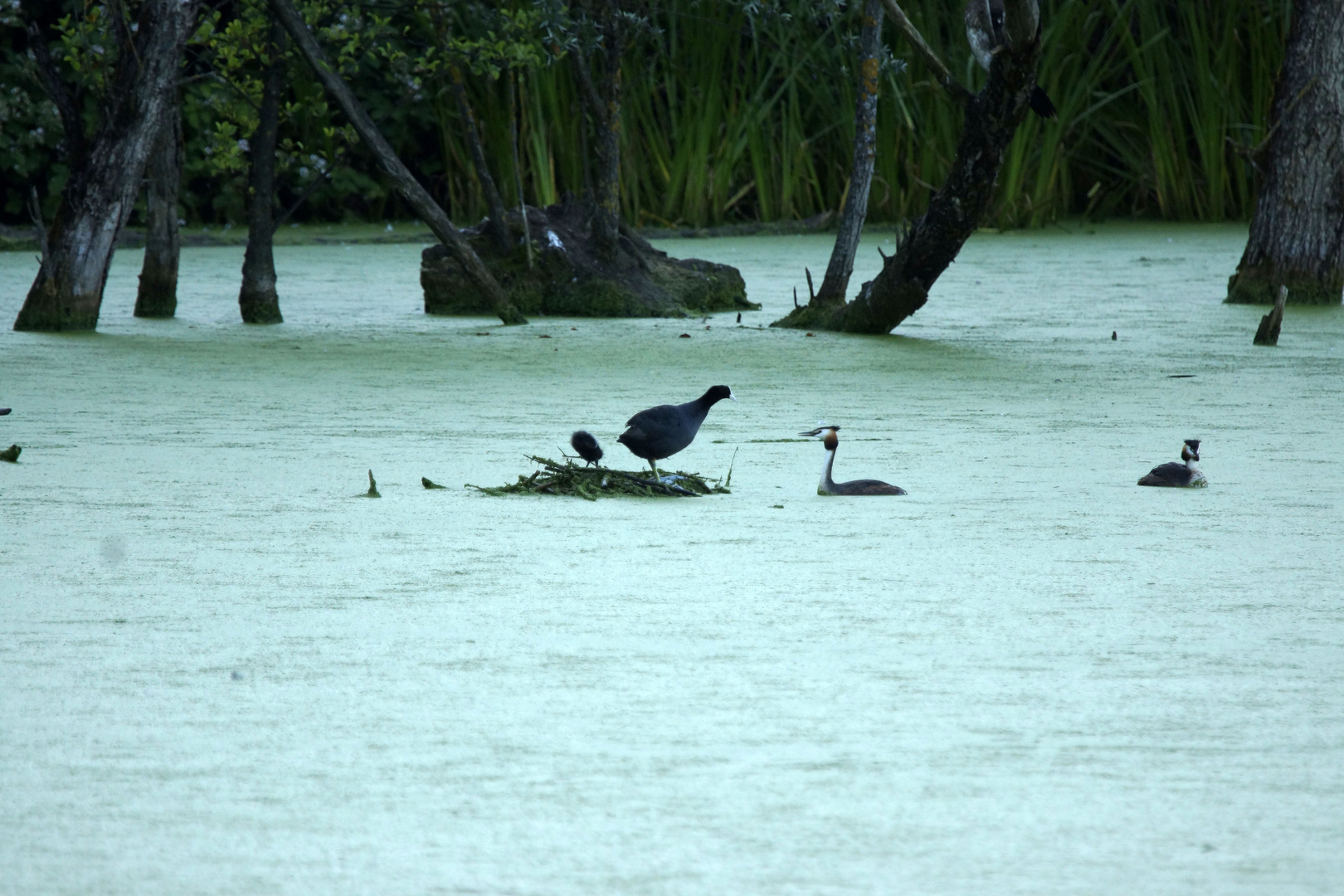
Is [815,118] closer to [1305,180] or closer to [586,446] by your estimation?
[1305,180]

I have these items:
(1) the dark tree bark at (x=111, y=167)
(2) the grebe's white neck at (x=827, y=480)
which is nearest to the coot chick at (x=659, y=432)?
(2) the grebe's white neck at (x=827, y=480)

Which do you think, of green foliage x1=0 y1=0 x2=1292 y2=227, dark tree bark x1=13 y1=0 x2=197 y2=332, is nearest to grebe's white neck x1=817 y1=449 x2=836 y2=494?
dark tree bark x1=13 y1=0 x2=197 y2=332

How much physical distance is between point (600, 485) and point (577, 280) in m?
3.47

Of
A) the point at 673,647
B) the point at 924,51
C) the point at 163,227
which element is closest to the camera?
the point at 673,647

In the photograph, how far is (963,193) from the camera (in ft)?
16.9

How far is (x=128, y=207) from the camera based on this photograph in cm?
554

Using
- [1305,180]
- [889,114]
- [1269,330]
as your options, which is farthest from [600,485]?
[889,114]

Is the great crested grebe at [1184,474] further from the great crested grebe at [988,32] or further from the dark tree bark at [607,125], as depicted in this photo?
the dark tree bark at [607,125]

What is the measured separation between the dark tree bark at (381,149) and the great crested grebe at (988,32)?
171cm

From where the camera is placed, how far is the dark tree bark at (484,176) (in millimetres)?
6137

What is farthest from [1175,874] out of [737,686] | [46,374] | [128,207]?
[128,207]

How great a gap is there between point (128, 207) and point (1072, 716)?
4430mm

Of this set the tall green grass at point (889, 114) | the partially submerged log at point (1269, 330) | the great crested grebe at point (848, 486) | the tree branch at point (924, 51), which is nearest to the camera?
the great crested grebe at point (848, 486)

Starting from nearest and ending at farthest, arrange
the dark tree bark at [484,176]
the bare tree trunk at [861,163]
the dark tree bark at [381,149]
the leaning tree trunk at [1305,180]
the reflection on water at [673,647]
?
1. the reflection on water at [673,647]
2. the dark tree bark at [381,149]
3. the bare tree trunk at [861,163]
4. the dark tree bark at [484,176]
5. the leaning tree trunk at [1305,180]
